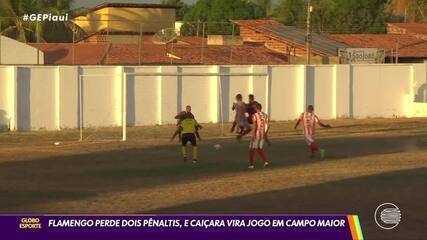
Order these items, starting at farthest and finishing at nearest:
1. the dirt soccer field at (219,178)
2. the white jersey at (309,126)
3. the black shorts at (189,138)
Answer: the white jersey at (309,126) → the black shorts at (189,138) → the dirt soccer field at (219,178)

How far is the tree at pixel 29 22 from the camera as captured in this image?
50216 millimetres

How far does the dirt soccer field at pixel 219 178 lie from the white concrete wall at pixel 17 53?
413 inches

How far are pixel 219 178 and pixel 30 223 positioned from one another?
11463mm

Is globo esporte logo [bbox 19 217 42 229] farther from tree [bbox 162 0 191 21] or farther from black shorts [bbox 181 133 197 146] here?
tree [bbox 162 0 191 21]

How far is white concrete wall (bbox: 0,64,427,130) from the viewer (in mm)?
A: 33969

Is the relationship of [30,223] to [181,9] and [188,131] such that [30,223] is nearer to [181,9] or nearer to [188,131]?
[188,131]

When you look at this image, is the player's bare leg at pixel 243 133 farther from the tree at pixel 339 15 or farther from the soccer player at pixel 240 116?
the tree at pixel 339 15

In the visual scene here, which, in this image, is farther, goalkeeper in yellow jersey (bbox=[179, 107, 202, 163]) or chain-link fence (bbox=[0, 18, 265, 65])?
chain-link fence (bbox=[0, 18, 265, 65])

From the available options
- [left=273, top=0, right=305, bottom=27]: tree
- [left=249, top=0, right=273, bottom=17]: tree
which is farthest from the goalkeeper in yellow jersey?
[left=249, top=0, right=273, bottom=17]: tree

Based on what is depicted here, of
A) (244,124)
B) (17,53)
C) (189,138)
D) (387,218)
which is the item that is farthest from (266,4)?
(387,218)

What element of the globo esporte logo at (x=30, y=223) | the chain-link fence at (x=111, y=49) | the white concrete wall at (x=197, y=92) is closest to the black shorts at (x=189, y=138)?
the white concrete wall at (x=197, y=92)

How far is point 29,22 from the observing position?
5122 cm

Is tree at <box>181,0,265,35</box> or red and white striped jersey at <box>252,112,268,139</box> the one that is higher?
tree at <box>181,0,265,35</box>

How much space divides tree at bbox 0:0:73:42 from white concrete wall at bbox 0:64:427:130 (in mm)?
14253
